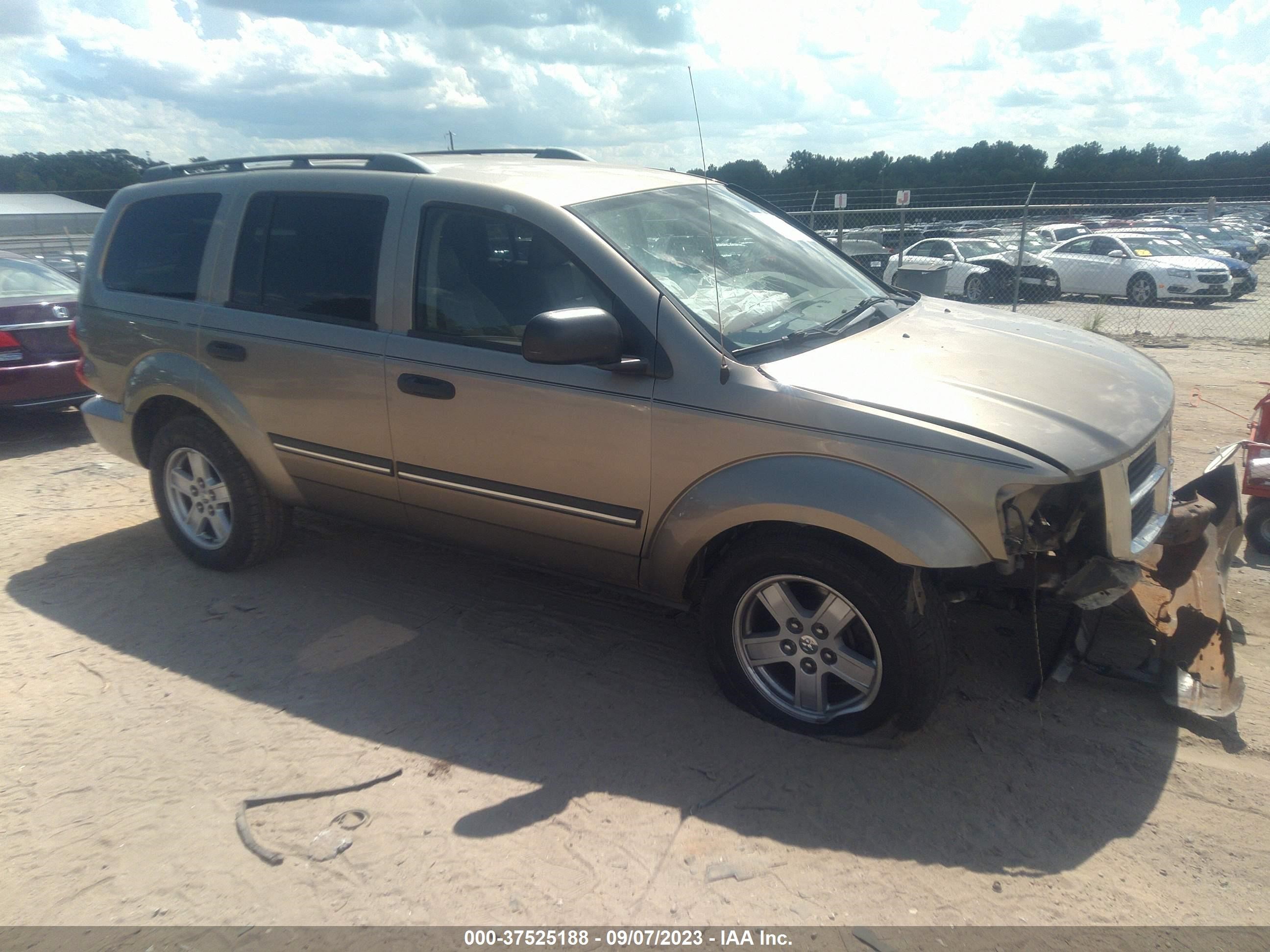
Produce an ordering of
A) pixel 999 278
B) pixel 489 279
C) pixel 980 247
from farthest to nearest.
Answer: pixel 980 247 < pixel 999 278 < pixel 489 279

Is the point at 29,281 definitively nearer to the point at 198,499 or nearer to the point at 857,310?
the point at 198,499

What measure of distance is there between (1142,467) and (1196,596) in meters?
0.72

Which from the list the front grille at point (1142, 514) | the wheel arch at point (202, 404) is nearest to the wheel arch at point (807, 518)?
the front grille at point (1142, 514)

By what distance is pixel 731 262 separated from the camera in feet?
12.5

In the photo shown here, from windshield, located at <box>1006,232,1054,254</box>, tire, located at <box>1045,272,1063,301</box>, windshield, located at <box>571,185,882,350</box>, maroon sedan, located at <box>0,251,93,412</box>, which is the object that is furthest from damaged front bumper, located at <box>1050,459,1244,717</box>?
windshield, located at <box>1006,232,1054,254</box>

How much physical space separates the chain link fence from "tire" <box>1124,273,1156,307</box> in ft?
0.06

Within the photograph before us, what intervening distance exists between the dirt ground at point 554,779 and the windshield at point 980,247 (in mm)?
15639

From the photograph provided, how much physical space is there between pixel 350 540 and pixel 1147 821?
416 cm

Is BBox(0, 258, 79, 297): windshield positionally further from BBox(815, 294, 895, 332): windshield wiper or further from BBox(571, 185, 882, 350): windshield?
BBox(815, 294, 895, 332): windshield wiper

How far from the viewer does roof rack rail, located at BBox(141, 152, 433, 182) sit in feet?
13.3


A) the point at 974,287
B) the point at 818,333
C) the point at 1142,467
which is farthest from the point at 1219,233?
the point at 818,333

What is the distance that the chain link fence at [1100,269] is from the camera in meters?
14.3
